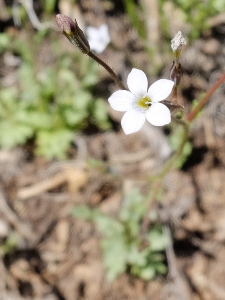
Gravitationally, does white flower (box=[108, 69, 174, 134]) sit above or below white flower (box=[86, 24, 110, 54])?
below

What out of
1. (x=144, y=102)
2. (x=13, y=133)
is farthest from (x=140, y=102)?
(x=13, y=133)

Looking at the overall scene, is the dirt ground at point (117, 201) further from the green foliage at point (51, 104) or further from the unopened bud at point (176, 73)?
the unopened bud at point (176, 73)

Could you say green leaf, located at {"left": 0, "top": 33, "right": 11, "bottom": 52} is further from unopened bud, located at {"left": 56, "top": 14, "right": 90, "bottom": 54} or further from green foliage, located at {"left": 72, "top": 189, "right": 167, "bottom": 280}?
unopened bud, located at {"left": 56, "top": 14, "right": 90, "bottom": 54}

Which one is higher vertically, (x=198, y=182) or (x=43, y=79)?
(x=43, y=79)

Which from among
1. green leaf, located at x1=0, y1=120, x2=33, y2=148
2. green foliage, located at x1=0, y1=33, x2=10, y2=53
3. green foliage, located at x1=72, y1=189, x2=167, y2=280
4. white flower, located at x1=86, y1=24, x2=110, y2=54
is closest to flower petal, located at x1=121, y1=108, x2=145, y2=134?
green foliage, located at x1=72, y1=189, x2=167, y2=280

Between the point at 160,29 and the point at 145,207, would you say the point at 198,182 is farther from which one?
the point at 160,29

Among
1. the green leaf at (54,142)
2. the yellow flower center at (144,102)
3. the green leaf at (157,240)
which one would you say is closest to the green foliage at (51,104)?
the green leaf at (54,142)

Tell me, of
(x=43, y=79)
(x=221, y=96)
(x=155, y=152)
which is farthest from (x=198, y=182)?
(x=43, y=79)
